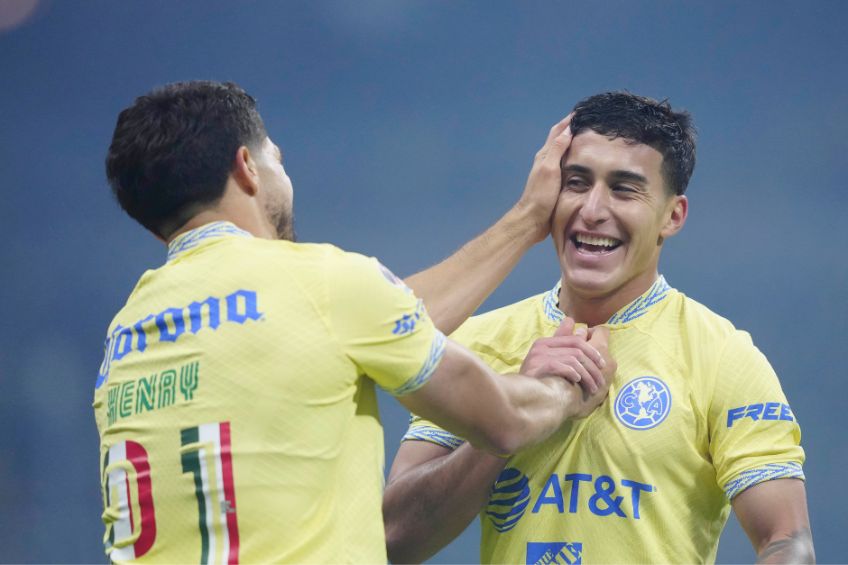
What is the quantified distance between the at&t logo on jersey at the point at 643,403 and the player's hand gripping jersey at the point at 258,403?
0.77 meters

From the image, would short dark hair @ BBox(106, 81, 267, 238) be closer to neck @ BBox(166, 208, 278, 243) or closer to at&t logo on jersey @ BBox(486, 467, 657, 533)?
neck @ BBox(166, 208, 278, 243)

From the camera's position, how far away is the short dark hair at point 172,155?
2562 millimetres

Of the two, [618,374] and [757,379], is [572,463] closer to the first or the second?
[618,374]

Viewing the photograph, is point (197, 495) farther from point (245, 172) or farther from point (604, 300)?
point (604, 300)

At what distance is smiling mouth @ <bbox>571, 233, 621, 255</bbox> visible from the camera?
3.27 metres

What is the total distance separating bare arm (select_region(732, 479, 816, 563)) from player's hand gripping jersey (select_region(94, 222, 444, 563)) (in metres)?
0.94

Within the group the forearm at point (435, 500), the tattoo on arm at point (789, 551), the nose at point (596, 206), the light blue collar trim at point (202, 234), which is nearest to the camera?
the light blue collar trim at point (202, 234)

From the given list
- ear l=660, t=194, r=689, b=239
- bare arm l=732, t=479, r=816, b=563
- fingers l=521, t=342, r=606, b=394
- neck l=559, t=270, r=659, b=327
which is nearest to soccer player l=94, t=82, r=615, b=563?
fingers l=521, t=342, r=606, b=394

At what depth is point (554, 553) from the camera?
301cm

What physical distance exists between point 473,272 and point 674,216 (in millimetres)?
617

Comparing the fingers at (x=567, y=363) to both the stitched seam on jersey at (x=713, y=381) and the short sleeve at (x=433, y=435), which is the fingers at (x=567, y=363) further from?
the short sleeve at (x=433, y=435)

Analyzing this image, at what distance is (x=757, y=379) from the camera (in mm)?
2967

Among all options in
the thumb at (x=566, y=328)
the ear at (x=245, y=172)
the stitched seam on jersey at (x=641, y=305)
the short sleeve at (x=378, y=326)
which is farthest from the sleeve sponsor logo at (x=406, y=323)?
the stitched seam on jersey at (x=641, y=305)

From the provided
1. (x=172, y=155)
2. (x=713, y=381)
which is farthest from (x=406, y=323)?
(x=713, y=381)
